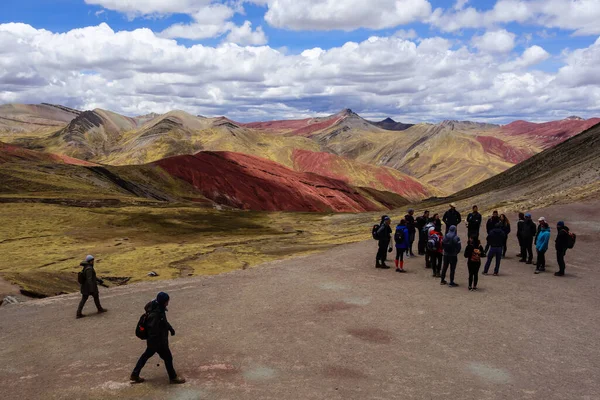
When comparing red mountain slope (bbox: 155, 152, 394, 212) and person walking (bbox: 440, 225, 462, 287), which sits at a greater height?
red mountain slope (bbox: 155, 152, 394, 212)

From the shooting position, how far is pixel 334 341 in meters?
12.7

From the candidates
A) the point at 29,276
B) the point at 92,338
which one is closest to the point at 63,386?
the point at 92,338

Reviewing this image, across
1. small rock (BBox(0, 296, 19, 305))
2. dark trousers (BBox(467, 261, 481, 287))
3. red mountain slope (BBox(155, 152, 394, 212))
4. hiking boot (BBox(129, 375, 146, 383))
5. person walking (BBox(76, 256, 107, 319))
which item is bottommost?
small rock (BBox(0, 296, 19, 305))

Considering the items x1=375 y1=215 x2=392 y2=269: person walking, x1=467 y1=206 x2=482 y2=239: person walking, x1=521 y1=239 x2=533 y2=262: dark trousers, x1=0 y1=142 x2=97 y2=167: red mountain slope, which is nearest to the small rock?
x1=375 y1=215 x2=392 y2=269: person walking

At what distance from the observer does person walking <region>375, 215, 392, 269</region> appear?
786 inches

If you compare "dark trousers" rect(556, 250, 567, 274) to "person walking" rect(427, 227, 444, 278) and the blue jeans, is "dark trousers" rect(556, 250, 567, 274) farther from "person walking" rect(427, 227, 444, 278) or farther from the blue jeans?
"person walking" rect(427, 227, 444, 278)

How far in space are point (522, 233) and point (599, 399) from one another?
12293 mm

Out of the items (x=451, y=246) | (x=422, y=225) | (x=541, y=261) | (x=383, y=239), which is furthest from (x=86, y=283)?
(x=541, y=261)

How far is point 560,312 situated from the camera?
14945mm

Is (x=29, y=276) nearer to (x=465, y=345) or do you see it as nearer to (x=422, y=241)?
(x=422, y=241)

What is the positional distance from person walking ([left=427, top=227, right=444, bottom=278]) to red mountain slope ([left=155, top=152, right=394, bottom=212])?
8088 cm

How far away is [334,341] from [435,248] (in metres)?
7.92

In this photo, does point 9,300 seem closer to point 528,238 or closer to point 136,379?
point 136,379

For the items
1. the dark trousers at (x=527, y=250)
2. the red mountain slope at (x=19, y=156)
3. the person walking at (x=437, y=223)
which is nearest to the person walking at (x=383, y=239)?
the person walking at (x=437, y=223)
